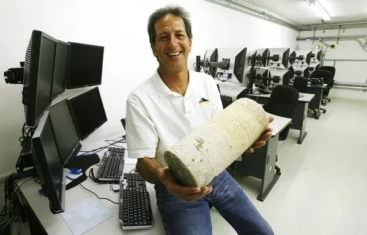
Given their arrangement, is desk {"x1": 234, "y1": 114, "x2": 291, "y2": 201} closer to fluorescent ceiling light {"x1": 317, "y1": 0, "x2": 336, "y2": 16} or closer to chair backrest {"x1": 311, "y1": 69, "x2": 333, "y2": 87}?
fluorescent ceiling light {"x1": 317, "y1": 0, "x2": 336, "y2": 16}

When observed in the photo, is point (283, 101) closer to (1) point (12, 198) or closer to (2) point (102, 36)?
(2) point (102, 36)

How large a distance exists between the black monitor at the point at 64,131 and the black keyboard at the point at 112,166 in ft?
0.67

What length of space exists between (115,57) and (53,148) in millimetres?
1358

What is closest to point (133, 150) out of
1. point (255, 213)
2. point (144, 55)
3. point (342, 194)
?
point (255, 213)

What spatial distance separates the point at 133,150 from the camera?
3.09ft

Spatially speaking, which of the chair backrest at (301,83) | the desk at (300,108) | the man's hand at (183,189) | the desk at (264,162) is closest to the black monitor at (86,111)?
the man's hand at (183,189)

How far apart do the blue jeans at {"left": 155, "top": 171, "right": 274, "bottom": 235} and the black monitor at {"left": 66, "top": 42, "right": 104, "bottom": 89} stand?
3.39ft

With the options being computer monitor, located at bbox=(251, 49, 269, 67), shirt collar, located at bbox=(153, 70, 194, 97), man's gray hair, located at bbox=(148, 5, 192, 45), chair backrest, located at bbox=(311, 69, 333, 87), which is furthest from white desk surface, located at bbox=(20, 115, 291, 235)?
chair backrest, located at bbox=(311, 69, 333, 87)

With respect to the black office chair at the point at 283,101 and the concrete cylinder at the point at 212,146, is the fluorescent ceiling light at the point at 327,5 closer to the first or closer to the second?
the black office chair at the point at 283,101

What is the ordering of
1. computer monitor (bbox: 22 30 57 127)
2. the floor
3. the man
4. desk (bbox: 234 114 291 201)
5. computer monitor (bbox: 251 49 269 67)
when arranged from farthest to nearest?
computer monitor (bbox: 251 49 269 67) < desk (bbox: 234 114 291 201) < the floor < the man < computer monitor (bbox: 22 30 57 127)

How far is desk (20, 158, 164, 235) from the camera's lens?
0.90 metres

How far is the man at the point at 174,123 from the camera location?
93 centimetres

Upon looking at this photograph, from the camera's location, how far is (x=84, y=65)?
5.07 feet

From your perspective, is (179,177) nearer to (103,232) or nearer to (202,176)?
(202,176)
